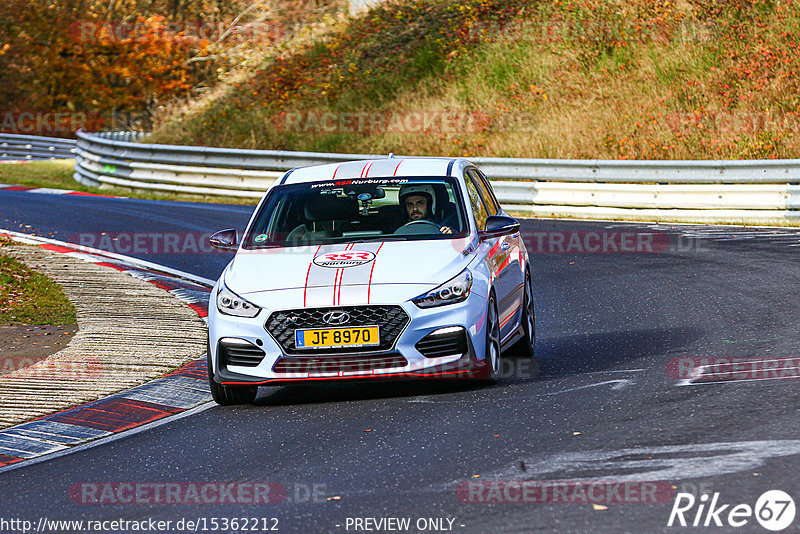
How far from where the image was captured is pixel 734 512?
517 cm

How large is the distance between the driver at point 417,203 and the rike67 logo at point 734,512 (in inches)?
167

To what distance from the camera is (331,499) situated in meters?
5.87

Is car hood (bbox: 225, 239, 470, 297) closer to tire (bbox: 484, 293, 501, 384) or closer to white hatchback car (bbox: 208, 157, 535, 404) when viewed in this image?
white hatchback car (bbox: 208, 157, 535, 404)

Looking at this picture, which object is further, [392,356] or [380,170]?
[380,170]

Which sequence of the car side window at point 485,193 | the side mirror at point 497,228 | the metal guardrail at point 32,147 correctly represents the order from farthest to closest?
the metal guardrail at point 32,147, the car side window at point 485,193, the side mirror at point 497,228

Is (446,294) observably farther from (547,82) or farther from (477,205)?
(547,82)

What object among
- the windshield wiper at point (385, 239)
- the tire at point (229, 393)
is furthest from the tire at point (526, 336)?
the tire at point (229, 393)

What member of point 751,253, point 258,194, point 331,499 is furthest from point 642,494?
point 258,194

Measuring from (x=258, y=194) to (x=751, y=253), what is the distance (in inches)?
491

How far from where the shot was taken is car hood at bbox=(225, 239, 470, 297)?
26.9ft

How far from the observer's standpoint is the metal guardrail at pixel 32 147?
38.7m

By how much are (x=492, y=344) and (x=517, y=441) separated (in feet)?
5.64

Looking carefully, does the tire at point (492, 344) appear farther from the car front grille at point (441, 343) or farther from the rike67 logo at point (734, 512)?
the rike67 logo at point (734, 512)

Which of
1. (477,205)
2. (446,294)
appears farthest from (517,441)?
(477,205)
